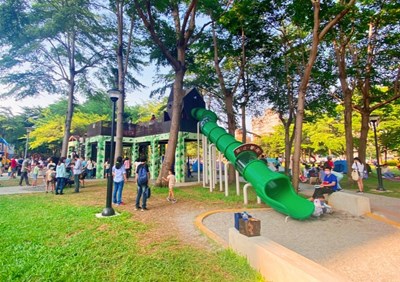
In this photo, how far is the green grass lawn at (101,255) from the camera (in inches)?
134

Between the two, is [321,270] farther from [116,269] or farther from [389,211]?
[389,211]

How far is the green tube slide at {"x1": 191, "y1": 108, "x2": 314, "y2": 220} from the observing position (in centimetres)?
661

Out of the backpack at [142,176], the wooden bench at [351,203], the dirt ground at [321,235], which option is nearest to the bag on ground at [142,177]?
the backpack at [142,176]

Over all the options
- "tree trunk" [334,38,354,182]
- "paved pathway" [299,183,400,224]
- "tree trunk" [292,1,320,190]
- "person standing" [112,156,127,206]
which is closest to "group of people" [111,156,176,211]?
"person standing" [112,156,127,206]

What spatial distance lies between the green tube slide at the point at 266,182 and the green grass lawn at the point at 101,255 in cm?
318

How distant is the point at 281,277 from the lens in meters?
2.96

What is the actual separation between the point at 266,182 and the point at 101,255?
188 inches

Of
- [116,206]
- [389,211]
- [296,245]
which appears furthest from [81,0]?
[389,211]

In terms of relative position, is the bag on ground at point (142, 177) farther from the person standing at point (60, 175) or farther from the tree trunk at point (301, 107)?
the tree trunk at point (301, 107)

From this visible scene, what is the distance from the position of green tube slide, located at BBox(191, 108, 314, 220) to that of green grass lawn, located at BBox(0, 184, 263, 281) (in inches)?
125

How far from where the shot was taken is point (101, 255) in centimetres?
403

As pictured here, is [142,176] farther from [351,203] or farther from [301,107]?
[351,203]

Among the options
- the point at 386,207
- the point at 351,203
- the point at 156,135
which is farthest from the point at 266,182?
the point at 156,135

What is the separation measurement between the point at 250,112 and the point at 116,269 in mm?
19586
